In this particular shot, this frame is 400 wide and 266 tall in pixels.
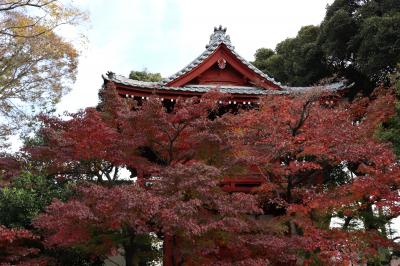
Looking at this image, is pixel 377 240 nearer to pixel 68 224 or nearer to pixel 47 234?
pixel 68 224

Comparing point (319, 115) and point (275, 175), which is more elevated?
point (319, 115)

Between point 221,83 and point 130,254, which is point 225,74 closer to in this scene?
point 221,83

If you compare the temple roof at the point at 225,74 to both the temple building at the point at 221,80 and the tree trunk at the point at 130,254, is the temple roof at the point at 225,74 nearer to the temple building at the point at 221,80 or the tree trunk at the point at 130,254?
the temple building at the point at 221,80

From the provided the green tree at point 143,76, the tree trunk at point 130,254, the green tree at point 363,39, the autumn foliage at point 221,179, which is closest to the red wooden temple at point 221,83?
the autumn foliage at point 221,179

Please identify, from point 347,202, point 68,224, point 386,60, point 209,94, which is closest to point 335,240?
point 347,202

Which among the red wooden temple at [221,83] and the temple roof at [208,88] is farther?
the red wooden temple at [221,83]

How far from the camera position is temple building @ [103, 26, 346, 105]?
12.1 m

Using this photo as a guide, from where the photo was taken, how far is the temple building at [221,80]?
12141mm

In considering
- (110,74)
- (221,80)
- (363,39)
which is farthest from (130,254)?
(363,39)

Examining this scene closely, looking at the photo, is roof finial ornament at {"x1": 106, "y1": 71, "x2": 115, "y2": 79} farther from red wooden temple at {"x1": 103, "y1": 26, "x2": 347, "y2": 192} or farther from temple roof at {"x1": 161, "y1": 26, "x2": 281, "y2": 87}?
temple roof at {"x1": 161, "y1": 26, "x2": 281, "y2": 87}

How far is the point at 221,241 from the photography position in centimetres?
789

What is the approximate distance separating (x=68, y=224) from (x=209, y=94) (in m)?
3.86

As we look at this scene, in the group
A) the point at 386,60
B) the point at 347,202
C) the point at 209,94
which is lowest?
the point at 347,202

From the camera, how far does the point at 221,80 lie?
543 inches
